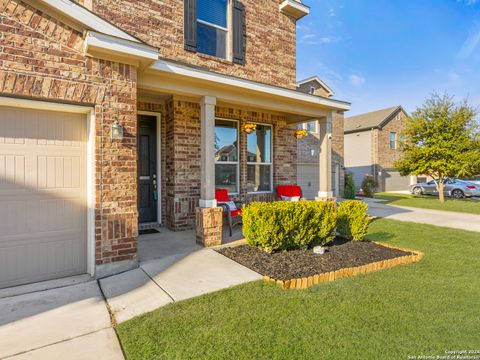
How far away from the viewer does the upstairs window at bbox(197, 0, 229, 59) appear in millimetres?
6750

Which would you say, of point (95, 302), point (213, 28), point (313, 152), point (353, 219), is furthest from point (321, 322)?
point (313, 152)

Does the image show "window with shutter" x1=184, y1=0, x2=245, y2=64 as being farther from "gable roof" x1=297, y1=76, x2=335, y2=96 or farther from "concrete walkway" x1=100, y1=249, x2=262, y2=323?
"gable roof" x1=297, y1=76, x2=335, y2=96

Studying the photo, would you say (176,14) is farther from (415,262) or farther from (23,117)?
(415,262)

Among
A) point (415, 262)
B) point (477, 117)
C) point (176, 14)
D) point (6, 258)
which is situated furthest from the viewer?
point (477, 117)

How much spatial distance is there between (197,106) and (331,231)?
4.17 meters

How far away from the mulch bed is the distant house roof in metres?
19.4

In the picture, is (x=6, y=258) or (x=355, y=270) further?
(x=355, y=270)

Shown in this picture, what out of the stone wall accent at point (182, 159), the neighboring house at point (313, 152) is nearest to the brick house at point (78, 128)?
the stone wall accent at point (182, 159)

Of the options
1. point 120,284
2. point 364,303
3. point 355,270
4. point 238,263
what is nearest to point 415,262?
point 355,270

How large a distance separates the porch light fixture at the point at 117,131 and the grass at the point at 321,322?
7.90 ft

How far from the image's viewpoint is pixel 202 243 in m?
5.17

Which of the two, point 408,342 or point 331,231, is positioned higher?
point 331,231

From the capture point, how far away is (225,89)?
5.59 m

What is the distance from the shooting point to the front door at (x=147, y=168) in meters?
6.59
